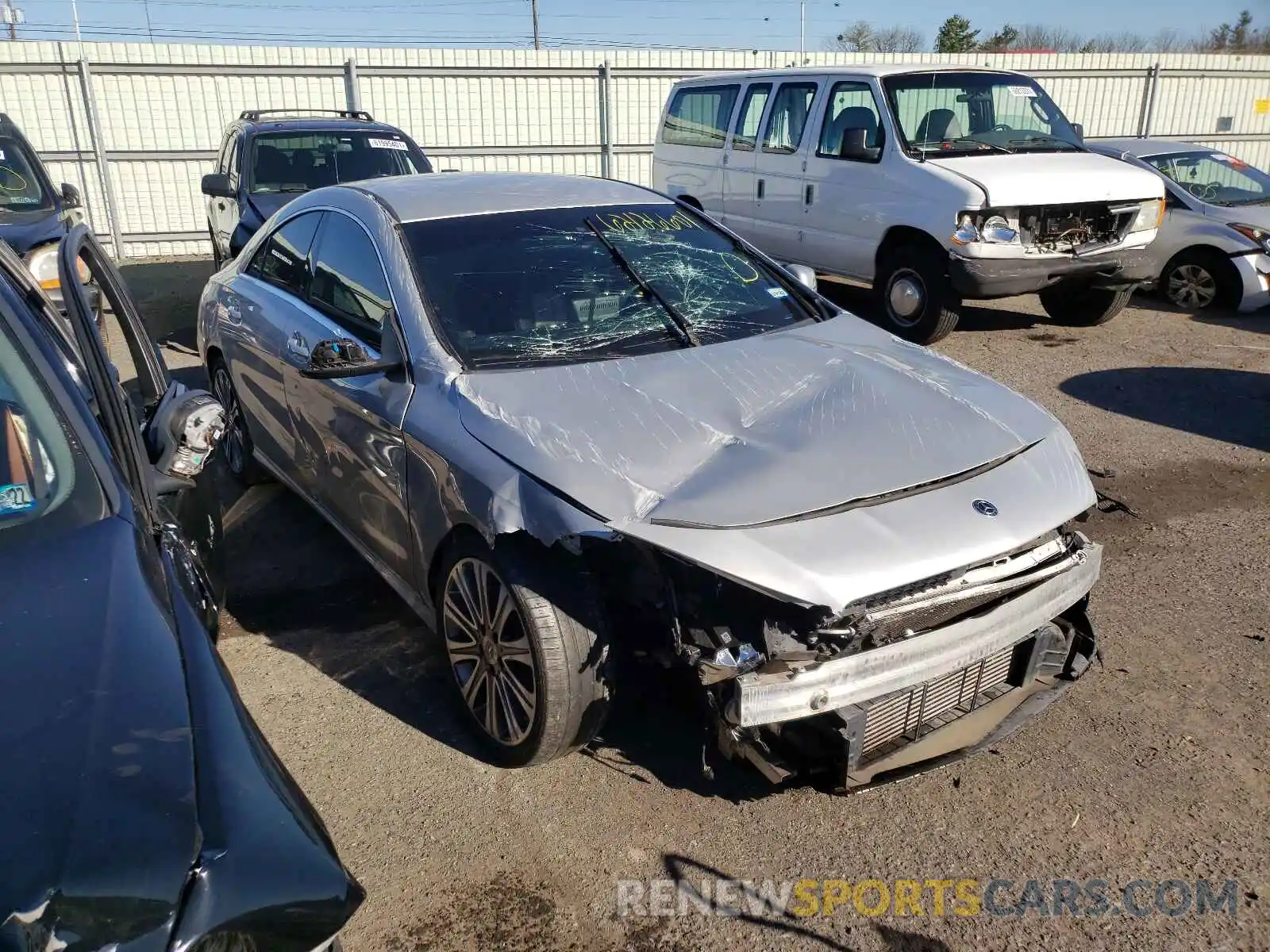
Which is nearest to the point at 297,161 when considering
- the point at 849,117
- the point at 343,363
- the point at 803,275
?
the point at 849,117

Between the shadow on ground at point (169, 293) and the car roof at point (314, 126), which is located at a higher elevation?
the car roof at point (314, 126)

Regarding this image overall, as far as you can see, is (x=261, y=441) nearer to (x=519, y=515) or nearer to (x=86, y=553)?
(x=519, y=515)

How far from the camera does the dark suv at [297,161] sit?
8758 millimetres

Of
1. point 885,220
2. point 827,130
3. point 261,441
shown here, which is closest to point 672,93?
point 827,130

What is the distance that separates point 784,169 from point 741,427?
21.2 ft

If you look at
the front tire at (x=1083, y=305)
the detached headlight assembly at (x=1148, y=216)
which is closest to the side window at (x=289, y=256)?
the detached headlight assembly at (x=1148, y=216)

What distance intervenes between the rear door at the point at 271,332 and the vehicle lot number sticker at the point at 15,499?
1929 millimetres

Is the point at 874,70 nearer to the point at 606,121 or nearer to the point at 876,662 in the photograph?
the point at 876,662

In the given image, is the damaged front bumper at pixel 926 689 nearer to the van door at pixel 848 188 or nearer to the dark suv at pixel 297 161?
the van door at pixel 848 188

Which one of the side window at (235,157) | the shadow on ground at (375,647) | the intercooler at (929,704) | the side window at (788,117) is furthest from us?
the side window at (235,157)

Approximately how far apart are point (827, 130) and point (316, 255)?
553cm

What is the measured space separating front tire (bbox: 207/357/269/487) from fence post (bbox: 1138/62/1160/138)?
16569mm

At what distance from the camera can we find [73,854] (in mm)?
1400

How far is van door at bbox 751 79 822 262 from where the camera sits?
8.73 metres
